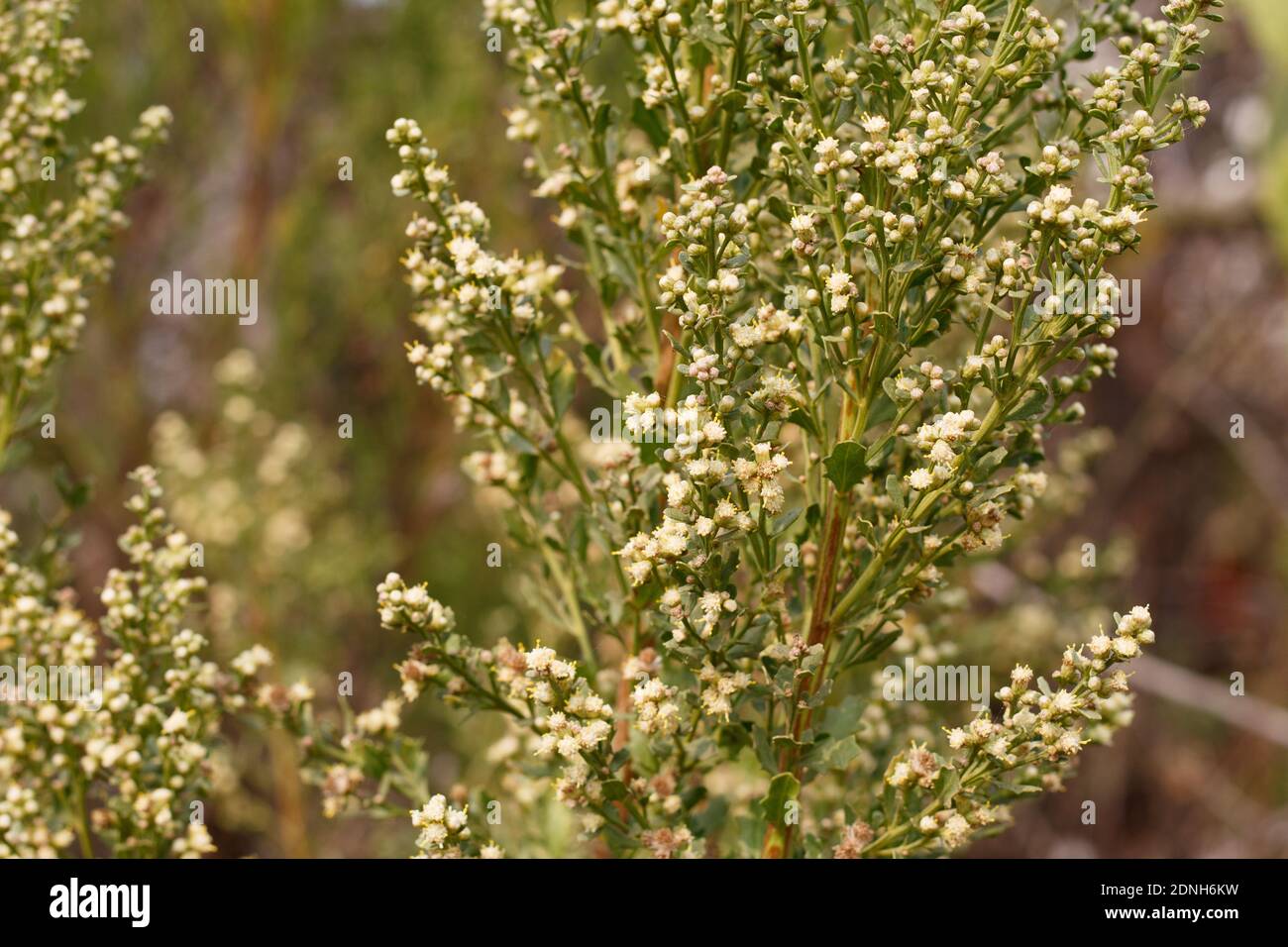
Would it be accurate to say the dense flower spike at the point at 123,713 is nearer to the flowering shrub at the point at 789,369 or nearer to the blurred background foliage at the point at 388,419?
the flowering shrub at the point at 789,369

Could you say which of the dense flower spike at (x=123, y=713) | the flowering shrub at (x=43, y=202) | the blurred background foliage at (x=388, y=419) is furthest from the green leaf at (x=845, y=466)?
the blurred background foliage at (x=388, y=419)

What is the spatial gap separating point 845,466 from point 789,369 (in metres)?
0.19

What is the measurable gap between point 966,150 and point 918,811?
1.01 meters

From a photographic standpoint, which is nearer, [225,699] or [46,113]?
[225,699]

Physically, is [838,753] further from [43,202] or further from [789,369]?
[43,202]

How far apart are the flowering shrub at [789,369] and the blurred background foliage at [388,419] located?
161 cm

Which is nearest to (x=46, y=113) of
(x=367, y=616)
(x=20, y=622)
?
(x=20, y=622)

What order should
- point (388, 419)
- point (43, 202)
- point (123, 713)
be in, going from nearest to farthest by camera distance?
point (123, 713) → point (43, 202) → point (388, 419)

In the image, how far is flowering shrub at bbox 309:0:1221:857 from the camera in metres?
1.63

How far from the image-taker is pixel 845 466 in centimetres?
170

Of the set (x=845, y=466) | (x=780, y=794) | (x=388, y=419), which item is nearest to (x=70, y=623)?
(x=780, y=794)

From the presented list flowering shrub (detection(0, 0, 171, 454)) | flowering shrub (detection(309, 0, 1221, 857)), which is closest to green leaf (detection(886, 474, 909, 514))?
flowering shrub (detection(309, 0, 1221, 857))
